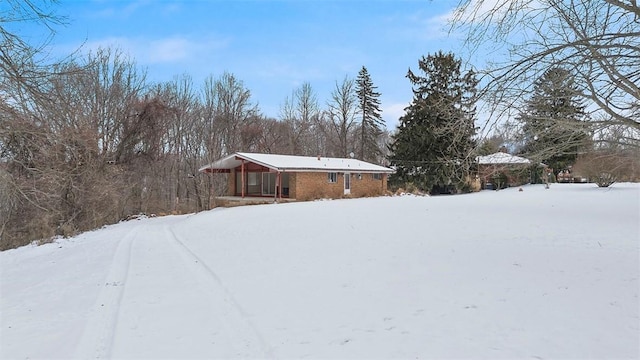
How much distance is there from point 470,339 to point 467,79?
142 inches

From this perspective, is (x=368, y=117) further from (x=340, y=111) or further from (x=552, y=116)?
(x=552, y=116)

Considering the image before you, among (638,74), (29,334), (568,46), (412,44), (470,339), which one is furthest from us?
(412,44)

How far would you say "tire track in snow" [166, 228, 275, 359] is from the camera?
4.15m

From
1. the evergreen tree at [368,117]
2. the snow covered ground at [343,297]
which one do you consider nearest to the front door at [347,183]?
the evergreen tree at [368,117]

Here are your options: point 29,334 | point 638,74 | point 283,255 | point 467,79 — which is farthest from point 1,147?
point 638,74

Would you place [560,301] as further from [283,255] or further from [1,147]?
[1,147]

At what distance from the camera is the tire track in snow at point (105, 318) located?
420cm

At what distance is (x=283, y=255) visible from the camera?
936 cm

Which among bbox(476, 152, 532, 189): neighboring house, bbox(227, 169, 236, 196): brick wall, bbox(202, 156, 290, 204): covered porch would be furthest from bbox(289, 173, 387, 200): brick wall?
bbox(476, 152, 532, 189): neighboring house

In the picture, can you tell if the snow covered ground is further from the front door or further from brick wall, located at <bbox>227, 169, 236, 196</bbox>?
brick wall, located at <bbox>227, 169, 236, 196</bbox>

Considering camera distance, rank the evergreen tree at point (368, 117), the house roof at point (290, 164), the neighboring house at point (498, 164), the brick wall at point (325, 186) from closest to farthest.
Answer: the neighboring house at point (498, 164)
the house roof at point (290, 164)
the brick wall at point (325, 186)
the evergreen tree at point (368, 117)

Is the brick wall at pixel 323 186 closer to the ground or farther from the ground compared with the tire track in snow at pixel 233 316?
farther from the ground

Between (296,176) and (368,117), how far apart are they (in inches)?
834

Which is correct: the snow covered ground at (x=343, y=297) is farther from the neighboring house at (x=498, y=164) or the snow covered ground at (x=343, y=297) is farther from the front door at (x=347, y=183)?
the front door at (x=347, y=183)
